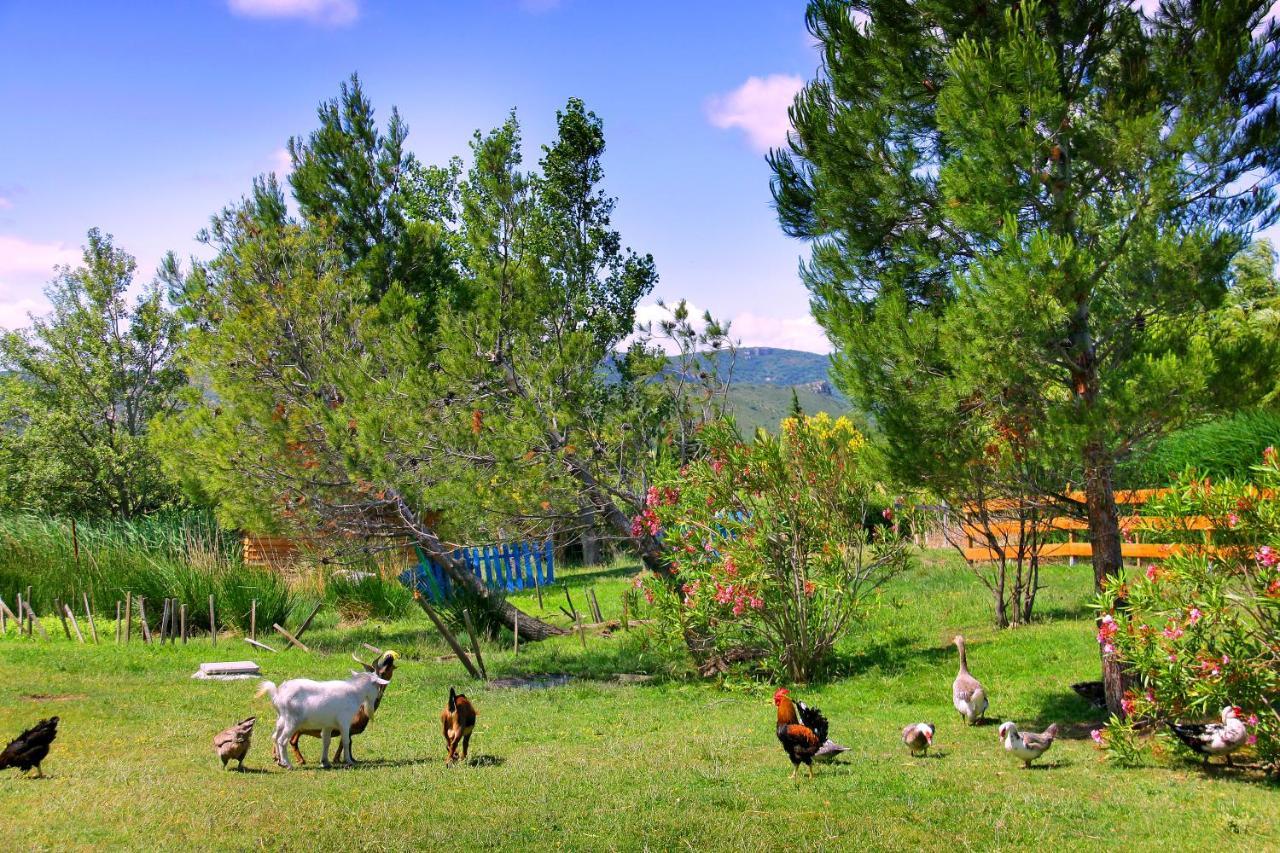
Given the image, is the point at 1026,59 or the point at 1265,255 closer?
the point at 1026,59

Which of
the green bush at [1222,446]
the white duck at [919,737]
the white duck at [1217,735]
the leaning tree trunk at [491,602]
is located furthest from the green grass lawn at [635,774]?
the green bush at [1222,446]

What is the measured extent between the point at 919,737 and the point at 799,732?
1.29m

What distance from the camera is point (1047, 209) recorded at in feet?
25.9

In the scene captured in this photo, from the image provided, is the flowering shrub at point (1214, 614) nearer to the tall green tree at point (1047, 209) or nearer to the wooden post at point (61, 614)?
the tall green tree at point (1047, 209)

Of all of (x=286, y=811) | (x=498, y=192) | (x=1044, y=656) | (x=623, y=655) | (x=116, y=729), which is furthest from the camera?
(x=623, y=655)

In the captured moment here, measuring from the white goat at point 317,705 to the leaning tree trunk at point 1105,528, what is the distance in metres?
5.45

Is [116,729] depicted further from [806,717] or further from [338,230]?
[338,230]

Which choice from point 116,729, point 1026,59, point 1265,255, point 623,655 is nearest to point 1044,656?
point 623,655

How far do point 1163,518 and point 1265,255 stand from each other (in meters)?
26.9

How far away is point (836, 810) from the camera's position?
6008mm

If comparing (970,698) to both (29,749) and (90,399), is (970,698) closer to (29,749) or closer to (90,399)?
(29,749)

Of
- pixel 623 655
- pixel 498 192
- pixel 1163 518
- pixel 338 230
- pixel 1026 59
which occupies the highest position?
pixel 338 230

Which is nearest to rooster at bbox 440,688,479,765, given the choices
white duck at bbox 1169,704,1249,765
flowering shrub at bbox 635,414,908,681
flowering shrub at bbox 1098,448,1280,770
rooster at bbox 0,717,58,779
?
rooster at bbox 0,717,58,779

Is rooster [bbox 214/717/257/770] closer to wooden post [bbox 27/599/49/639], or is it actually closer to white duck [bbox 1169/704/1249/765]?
white duck [bbox 1169/704/1249/765]
